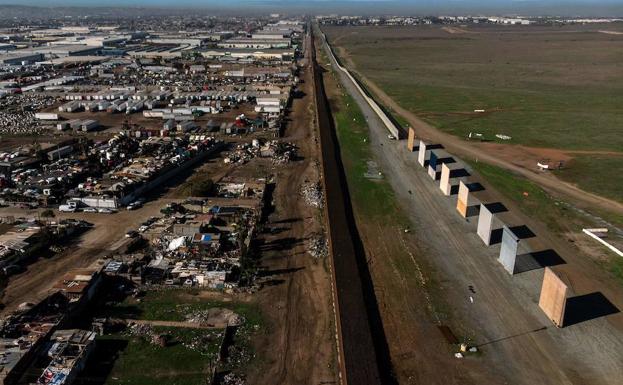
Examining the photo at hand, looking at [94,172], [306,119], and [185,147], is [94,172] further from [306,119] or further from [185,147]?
[306,119]

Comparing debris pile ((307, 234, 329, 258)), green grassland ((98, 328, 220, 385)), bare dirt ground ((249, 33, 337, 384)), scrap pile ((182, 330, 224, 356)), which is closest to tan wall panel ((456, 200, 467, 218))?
bare dirt ground ((249, 33, 337, 384))

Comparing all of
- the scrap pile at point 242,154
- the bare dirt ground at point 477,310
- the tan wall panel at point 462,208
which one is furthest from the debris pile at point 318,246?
the scrap pile at point 242,154

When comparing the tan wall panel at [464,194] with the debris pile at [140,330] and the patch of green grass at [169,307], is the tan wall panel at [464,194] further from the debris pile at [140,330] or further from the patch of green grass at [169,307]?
the debris pile at [140,330]

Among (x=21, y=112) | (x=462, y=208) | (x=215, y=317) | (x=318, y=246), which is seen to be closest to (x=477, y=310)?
(x=318, y=246)

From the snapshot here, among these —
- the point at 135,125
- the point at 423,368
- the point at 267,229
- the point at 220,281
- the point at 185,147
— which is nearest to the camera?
the point at 423,368

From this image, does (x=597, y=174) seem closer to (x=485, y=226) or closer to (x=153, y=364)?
(x=485, y=226)

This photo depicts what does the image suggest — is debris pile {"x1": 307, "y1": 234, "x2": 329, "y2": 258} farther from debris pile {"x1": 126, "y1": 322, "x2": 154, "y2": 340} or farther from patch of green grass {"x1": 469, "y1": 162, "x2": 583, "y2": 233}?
patch of green grass {"x1": 469, "y1": 162, "x2": 583, "y2": 233}

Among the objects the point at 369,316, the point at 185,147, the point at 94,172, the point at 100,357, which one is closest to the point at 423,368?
the point at 369,316
